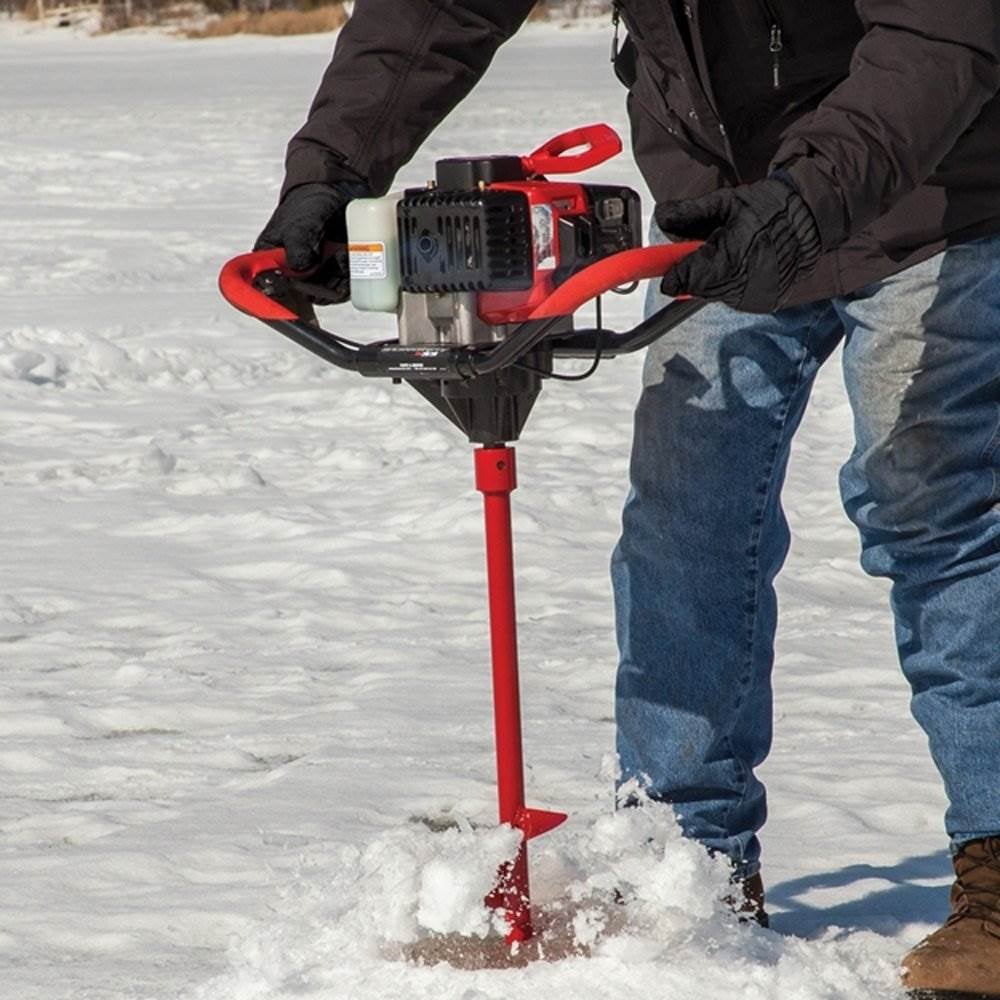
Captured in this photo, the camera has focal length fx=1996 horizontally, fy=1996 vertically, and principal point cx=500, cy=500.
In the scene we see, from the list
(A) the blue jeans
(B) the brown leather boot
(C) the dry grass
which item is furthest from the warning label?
(C) the dry grass

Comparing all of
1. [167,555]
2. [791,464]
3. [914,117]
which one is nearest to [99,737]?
[167,555]

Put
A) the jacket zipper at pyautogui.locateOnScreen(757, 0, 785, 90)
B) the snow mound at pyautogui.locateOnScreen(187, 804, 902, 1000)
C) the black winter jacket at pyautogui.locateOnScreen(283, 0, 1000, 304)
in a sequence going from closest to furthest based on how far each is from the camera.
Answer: the black winter jacket at pyautogui.locateOnScreen(283, 0, 1000, 304), the snow mound at pyautogui.locateOnScreen(187, 804, 902, 1000), the jacket zipper at pyautogui.locateOnScreen(757, 0, 785, 90)

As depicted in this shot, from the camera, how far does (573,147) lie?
7.40ft

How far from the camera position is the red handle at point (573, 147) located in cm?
222

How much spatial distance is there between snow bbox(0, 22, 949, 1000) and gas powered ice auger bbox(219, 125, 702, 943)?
0.19m

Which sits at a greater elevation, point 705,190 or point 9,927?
point 705,190

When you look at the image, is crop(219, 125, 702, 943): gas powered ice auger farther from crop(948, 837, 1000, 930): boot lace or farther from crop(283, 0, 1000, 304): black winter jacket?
crop(948, 837, 1000, 930): boot lace

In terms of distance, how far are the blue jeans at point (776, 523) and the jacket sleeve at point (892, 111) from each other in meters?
0.30

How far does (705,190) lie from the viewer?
2.43 m

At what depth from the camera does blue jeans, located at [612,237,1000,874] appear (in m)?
2.31

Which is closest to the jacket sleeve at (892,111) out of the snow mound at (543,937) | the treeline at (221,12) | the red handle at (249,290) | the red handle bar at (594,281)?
the red handle bar at (594,281)

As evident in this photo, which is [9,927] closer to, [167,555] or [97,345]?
[167,555]

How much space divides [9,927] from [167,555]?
83.0 inches

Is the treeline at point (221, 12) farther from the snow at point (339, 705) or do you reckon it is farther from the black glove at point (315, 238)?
the black glove at point (315, 238)
